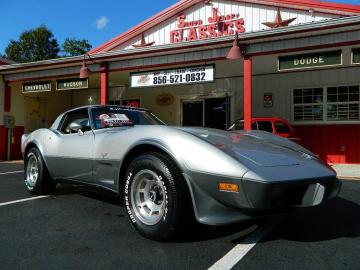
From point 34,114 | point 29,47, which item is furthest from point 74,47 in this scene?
point 34,114

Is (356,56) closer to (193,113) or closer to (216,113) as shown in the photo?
(216,113)

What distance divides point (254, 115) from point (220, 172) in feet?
37.9

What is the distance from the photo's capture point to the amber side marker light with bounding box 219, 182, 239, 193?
3.00 m

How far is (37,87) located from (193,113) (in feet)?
19.6

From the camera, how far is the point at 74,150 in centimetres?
470

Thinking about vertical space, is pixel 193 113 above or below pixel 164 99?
below

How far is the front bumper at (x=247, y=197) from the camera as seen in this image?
295 cm

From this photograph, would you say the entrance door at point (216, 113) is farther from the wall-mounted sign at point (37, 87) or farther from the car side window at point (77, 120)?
the car side window at point (77, 120)

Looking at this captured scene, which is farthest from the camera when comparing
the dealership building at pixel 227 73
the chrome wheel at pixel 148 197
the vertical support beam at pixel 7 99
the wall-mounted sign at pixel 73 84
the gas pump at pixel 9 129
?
the vertical support beam at pixel 7 99

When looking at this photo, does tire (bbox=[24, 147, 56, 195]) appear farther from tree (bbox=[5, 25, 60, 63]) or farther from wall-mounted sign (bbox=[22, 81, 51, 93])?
tree (bbox=[5, 25, 60, 63])

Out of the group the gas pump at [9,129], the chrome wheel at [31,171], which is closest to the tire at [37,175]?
the chrome wheel at [31,171]

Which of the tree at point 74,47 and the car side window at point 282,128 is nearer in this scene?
the car side window at point 282,128

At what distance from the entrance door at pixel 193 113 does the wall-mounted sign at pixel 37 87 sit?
5.48m

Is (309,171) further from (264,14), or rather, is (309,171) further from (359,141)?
(264,14)
